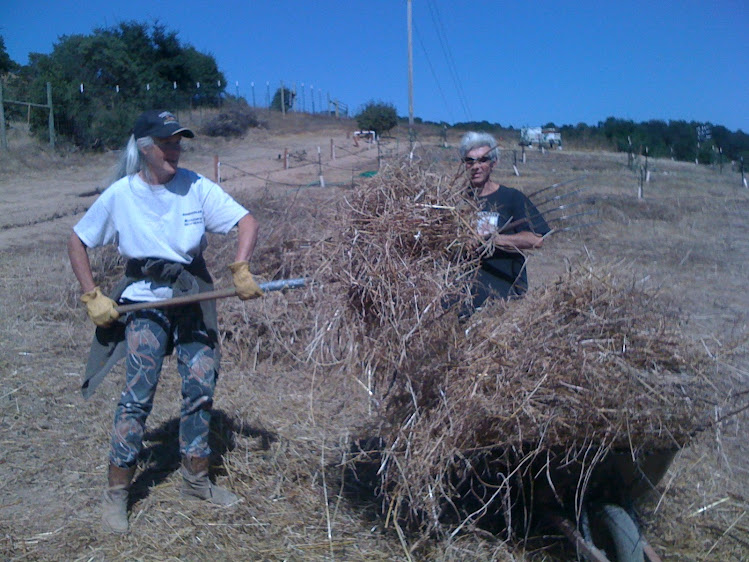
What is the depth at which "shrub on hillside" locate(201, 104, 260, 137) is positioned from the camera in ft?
103

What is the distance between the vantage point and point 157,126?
3021 mm

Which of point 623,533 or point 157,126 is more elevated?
point 157,126

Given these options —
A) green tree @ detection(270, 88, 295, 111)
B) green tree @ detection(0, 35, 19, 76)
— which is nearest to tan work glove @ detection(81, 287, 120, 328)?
green tree @ detection(0, 35, 19, 76)

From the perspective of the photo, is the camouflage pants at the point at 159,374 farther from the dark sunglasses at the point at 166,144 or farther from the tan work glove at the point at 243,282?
the dark sunglasses at the point at 166,144

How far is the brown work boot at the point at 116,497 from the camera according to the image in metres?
3.12

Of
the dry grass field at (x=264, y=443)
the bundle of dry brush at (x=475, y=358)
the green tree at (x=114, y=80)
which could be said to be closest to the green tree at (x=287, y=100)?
the green tree at (x=114, y=80)

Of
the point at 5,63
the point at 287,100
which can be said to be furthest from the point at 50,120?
the point at 287,100

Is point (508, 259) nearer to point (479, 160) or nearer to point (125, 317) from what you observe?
point (479, 160)

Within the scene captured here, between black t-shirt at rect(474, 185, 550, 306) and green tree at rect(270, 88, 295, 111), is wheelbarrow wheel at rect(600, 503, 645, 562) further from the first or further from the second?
green tree at rect(270, 88, 295, 111)

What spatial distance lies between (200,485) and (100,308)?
971 mm

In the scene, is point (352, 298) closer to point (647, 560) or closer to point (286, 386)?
point (647, 560)

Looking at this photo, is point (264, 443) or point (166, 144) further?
point (264, 443)

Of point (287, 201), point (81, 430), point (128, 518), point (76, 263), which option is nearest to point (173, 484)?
point (128, 518)

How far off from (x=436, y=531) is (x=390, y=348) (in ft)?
2.68
